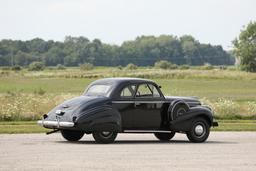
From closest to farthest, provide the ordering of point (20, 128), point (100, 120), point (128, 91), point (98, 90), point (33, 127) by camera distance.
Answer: point (100, 120), point (128, 91), point (98, 90), point (20, 128), point (33, 127)

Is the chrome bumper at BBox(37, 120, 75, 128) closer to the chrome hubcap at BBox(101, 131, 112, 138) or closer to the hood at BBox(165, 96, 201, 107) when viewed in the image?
the chrome hubcap at BBox(101, 131, 112, 138)

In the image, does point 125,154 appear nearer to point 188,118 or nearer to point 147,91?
point 147,91

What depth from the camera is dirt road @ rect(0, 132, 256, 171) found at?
1680cm

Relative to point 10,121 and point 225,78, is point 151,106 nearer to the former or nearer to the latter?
point 10,121

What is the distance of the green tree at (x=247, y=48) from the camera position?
151375mm

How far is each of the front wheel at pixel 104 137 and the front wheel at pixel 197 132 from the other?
8.06 feet

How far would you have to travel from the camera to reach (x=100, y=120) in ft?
72.1

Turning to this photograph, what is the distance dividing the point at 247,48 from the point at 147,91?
132 meters

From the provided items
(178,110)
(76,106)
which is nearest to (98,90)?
(76,106)

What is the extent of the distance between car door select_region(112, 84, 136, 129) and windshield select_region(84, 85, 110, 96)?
0.43 meters

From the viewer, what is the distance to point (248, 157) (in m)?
19.0

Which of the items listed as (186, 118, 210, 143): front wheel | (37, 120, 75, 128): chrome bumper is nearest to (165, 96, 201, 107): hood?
(186, 118, 210, 143): front wheel

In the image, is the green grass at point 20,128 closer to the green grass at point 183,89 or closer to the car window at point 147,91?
the car window at point 147,91

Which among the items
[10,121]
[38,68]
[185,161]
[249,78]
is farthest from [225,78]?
[185,161]
